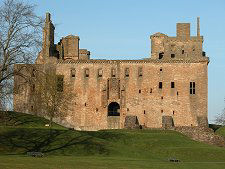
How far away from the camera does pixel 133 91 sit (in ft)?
Answer: 267

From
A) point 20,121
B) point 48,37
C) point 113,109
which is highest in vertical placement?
point 48,37

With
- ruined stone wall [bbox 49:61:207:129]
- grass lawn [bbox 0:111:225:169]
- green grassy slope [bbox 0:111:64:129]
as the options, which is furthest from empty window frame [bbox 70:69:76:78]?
grass lawn [bbox 0:111:225:169]

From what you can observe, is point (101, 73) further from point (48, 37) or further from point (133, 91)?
point (48, 37)

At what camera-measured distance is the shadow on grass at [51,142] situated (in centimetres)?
4864

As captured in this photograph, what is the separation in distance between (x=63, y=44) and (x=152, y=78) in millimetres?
16581

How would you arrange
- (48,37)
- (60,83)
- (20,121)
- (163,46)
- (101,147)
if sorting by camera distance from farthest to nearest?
(163,46)
(48,37)
(60,83)
(20,121)
(101,147)

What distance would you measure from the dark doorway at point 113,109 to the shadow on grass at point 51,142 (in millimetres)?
25861

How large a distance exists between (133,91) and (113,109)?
4.44 m

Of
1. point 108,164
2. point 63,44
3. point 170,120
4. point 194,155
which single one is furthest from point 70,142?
point 63,44

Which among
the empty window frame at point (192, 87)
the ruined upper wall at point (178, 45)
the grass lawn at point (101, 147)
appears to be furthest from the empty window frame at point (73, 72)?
the grass lawn at point (101, 147)

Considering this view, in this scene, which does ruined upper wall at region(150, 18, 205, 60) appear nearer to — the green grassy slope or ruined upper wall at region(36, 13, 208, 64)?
ruined upper wall at region(36, 13, 208, 64)

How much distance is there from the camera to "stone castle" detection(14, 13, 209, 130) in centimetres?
8050

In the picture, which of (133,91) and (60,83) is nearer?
(133,91)

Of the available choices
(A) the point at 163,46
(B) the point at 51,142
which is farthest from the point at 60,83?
(B) the point at 51,142
